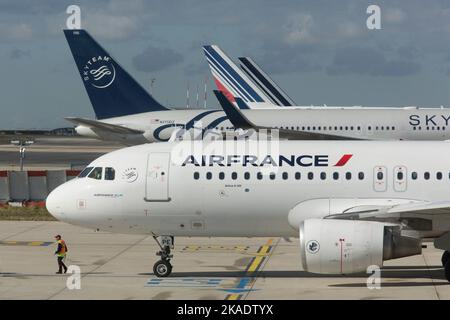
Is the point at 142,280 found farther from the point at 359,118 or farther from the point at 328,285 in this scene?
the point at 359,118

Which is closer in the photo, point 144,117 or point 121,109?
point 144,117

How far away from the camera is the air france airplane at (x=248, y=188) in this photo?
2491 centimetres

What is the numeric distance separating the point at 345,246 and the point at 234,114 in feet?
85.8

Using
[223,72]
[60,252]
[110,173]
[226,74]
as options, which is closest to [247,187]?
[110,173]

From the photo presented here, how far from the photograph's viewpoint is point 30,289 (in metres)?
23.7

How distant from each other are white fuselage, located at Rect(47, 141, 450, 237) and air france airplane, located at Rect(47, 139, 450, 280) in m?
0.03

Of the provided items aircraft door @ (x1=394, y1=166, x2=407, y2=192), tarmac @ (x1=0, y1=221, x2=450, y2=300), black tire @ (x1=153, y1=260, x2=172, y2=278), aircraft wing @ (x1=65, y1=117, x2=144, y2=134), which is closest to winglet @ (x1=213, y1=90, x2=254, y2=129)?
aircraft wing @ (x1=65, y1=117, x2=144, y2=134)

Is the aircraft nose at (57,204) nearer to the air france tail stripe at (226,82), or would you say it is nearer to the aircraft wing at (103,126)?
the aircraft wing at (103,126)

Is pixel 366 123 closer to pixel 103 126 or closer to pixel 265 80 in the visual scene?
pixel 103 126

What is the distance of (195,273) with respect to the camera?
26.5 meters

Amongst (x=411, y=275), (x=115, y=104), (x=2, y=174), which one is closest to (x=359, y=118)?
(x=115, y=104)

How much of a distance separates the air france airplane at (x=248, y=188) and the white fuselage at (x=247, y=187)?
0.03 meters

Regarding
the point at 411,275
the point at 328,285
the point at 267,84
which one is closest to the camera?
the point at 328,285
